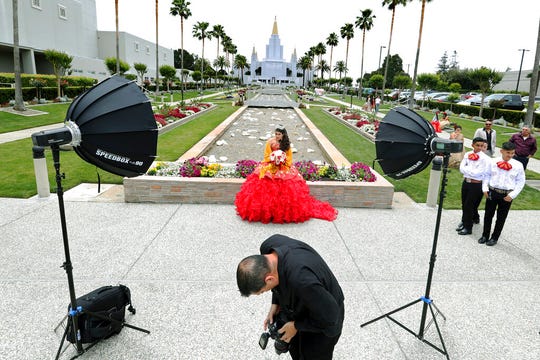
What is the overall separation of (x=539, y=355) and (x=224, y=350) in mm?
3528

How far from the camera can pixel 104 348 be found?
390 cm

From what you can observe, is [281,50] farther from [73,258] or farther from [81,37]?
[73,258]

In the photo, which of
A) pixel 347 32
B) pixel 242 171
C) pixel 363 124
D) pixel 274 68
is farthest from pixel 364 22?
pixel 274 68

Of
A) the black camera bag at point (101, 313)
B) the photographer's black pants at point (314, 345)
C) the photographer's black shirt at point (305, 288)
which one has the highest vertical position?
the photographer's black shirt at point (305, 288)

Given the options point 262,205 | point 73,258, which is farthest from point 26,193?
point 262,205

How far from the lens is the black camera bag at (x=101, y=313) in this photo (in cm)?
383

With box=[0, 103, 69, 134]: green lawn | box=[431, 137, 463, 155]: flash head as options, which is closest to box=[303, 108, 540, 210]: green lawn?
box=[431, 137, 463, 155]: flash head

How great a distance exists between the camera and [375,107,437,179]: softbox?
3.94 m

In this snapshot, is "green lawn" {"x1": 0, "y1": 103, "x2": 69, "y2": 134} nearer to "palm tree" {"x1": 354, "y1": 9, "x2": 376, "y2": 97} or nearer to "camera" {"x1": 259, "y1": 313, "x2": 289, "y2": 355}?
"camera" {"x1": 259, "y1": 313, "x2": 289, "y2": 355}

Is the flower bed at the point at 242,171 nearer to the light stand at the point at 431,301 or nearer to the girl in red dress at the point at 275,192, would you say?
the girl in red dress at the point at 275,192

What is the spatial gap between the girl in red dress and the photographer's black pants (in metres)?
4.60

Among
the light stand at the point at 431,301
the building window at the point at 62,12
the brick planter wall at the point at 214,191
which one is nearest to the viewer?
the light stand at the point at 431,301

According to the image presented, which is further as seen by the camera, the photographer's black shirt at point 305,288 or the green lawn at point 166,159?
the green lawn at point 166,159

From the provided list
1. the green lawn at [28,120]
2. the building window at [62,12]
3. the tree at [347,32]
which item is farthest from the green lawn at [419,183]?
the tree at [347,32]
